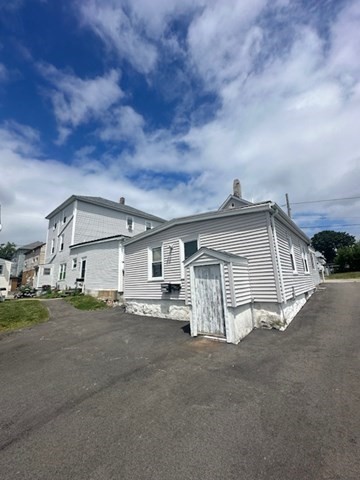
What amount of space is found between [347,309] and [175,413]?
9913 mm

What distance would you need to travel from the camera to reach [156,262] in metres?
11.0

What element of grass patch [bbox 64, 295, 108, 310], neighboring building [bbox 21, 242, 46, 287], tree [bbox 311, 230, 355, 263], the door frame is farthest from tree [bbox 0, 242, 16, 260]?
tree [bbox 311, 230, 355, 263]

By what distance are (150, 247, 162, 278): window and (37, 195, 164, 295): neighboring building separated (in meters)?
4.59

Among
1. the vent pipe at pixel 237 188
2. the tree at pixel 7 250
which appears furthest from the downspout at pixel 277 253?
the tree at pixel 7 250

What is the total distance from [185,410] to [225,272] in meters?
4.10

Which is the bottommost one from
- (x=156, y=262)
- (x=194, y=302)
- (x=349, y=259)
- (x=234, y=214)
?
(x=194, y=302)

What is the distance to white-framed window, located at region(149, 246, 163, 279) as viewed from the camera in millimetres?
10766

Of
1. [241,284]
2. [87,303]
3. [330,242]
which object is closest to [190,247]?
[241,284]

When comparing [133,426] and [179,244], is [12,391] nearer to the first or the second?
[133,426]

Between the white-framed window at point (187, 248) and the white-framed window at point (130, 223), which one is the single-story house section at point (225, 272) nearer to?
the white-framed window at point (187, 248)

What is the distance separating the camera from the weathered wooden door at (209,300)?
6.81 meters

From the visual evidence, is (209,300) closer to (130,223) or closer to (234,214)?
(234,214)

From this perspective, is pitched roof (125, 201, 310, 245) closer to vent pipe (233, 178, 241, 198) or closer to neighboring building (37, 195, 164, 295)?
neighboring building (37, 195, 164, 295)

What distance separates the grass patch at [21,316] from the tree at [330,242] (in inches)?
3207
